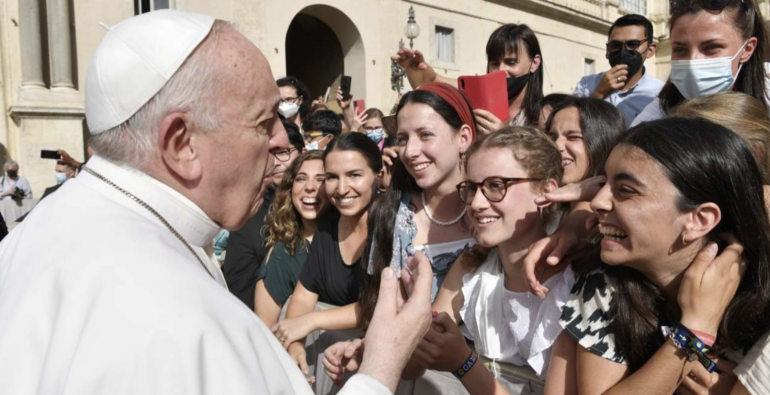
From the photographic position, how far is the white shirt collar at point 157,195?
4.73 feet

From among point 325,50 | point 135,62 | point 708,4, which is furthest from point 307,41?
→ point 135,62

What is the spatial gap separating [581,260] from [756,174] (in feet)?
1.99

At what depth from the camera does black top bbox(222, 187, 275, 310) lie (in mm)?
3836

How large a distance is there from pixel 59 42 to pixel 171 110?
12.4 meters

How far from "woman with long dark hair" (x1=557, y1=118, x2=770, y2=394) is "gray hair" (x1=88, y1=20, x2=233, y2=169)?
1.23m

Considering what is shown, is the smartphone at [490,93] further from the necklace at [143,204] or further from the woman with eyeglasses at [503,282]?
the necklace at [143,204]

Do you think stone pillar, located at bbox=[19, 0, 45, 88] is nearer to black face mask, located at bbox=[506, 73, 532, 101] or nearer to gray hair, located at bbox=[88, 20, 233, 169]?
black face mask, located at bbox=[506, 73, 532, 101]

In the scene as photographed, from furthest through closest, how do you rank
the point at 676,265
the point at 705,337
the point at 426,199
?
1. the point at 426,199
2. the point at 676,265
3. the point at 705,337

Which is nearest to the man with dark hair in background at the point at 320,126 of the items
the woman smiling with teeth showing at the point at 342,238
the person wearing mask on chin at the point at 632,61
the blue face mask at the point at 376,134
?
the blue face mask at the point at 376,134

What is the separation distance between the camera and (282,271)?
11.9 ft

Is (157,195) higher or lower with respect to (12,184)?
higher

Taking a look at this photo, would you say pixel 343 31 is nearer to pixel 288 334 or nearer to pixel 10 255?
pixel 288 334

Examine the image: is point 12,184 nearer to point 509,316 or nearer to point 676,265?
point 509,316

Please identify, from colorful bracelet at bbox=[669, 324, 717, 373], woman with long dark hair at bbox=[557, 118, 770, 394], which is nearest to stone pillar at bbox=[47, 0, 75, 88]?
woman with long dark hair at bbox=[557, 118, 770, 394]
